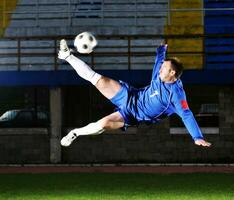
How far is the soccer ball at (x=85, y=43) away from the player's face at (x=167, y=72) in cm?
96

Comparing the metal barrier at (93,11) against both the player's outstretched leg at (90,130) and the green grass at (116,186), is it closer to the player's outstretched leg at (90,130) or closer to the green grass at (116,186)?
the green grass at (116,186)

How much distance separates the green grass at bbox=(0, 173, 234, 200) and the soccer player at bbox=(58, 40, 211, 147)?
877 cm

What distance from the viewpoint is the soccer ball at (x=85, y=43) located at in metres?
9.09

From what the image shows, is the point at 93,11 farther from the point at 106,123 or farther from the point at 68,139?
the point at 106,123

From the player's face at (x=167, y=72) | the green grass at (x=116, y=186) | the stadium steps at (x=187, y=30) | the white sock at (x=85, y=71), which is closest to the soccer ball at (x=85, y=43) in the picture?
the white sock at (x=85, y=71)

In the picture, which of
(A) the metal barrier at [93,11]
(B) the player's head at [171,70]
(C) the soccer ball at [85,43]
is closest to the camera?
(B) the player's head at [171,70]

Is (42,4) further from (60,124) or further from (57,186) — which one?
(57,186)

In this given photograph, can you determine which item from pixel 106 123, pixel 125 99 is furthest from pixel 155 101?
pixel 106 123

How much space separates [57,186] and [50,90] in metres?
7.17

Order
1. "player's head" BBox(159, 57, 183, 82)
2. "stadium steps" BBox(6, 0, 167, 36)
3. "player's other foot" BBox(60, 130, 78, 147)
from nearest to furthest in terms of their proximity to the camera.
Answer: "player's head" BBox(159, 57, 183, 82) → "player's other foot" BBox(60, 130, 78, 147) → "stadium steps" BBox(6, 0, 167, 36)

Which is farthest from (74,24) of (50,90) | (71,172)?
(71,172)

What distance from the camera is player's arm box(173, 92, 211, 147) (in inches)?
346

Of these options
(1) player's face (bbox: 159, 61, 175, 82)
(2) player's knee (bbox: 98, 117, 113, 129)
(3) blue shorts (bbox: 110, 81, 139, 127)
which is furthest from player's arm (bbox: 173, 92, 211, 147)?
(2) player's knee (bbox: 98, 117, 113, 129)

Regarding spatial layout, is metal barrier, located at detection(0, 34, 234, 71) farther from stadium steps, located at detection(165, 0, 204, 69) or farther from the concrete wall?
the concrete wall
